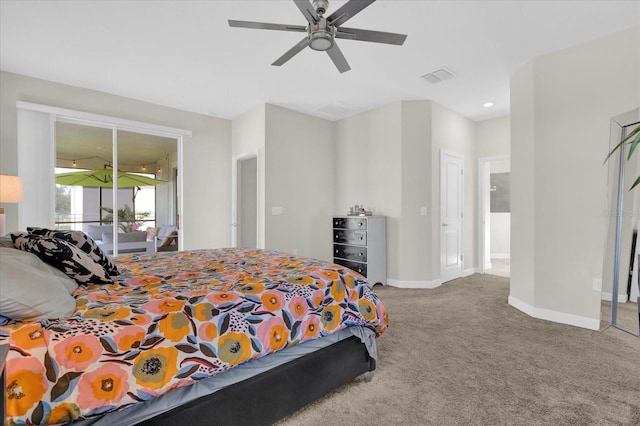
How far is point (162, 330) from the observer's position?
4.16ft

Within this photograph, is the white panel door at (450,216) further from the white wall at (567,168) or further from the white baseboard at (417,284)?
the white wall at (567,168)

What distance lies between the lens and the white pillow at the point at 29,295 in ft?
3.66

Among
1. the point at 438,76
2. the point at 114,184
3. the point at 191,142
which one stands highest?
the point at 438,76

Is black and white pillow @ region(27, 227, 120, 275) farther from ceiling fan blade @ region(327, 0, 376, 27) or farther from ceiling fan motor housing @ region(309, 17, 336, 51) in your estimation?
ceiling fan blade @ region(327, 0, 376, 27)

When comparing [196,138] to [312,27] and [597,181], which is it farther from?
[597,181]

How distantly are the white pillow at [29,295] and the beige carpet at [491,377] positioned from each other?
1.21 m

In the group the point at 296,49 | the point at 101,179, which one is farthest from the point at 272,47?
the point at 101,179

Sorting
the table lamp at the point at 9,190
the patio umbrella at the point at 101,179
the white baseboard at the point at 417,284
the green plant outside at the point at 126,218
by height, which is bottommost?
the white baseboard at the point at 417,284

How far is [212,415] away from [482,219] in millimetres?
5441

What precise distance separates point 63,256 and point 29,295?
0.57 m

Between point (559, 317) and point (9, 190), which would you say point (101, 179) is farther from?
point (559, 317)

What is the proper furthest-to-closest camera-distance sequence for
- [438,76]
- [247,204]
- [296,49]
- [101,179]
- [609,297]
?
[247,204]
[101,179]
[438,76]
[609,297]
[296,49]

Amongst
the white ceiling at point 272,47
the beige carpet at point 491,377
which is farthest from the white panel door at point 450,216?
the beige carpet at point 491,377

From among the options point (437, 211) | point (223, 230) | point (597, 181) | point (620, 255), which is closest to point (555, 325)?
point (620, 255)
